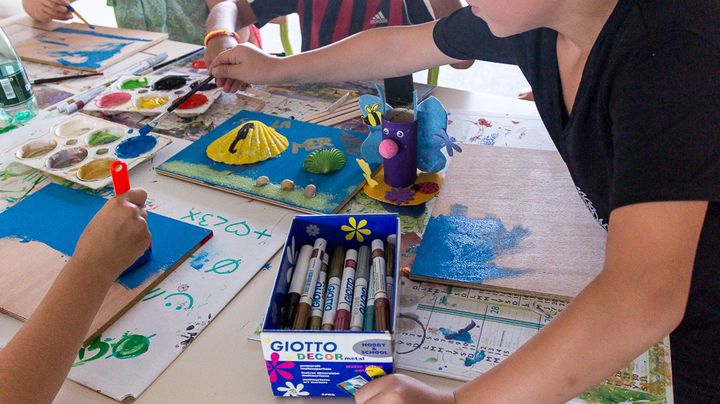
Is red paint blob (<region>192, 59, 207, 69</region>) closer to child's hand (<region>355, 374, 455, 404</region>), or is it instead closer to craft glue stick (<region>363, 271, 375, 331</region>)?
craft glue stick (<region>363, 271, 375, 331</region>)

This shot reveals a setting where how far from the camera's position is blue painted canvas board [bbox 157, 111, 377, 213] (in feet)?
2.82

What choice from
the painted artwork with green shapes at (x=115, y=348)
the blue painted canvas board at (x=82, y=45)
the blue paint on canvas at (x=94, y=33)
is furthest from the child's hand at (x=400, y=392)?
the blue paint on canvas at (x=94, y=33)

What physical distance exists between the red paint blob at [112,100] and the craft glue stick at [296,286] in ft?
2.07

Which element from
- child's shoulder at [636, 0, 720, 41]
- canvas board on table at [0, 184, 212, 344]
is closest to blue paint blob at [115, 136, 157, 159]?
canvas board on table at [0, 184, 212, 344]

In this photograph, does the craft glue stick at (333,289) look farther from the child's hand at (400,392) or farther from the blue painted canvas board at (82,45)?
the blue painted canvas board at (82,45)

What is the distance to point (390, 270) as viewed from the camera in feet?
2.23

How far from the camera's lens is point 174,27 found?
66.6 inches

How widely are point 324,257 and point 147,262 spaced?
24 cm

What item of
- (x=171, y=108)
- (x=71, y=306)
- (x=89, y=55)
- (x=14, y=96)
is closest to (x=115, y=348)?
(x=71, y=306)

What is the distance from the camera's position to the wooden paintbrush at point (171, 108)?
103 centimetres

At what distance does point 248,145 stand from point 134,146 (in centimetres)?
21

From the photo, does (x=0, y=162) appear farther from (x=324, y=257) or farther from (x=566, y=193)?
(x=566, y=193)

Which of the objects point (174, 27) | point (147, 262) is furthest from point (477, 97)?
point (174, 27)

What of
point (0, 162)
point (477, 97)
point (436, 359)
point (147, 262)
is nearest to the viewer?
point (436, 359)
